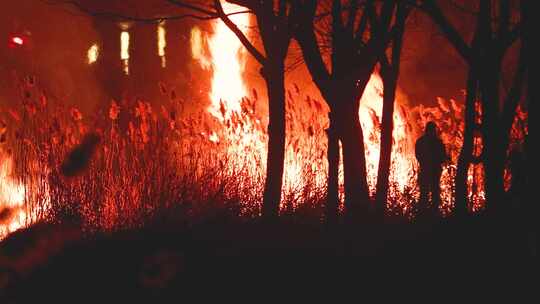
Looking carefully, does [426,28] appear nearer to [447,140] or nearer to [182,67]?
[182,67]

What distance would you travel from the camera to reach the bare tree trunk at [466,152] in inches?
269

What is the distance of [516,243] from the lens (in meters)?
6.41

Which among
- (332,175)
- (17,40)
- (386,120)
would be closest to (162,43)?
(17,40)

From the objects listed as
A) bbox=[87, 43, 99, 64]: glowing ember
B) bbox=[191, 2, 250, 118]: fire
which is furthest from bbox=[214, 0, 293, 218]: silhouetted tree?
bbox=[87, 43, 99, 64]: glowing ember

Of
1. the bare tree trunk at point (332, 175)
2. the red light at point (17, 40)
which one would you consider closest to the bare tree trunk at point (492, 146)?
the bare tree trunk at point (332, 175)

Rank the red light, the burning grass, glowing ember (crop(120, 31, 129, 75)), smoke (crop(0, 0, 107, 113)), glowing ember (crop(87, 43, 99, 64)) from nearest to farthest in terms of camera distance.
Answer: the burning grass, the red light, smoke (crop(0, 0, 107, 113)), glowing ember (crop(120, 31, 129, 75)), glowing ember (crop(87, 43, 99, 64))

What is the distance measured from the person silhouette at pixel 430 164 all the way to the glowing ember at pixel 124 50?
1212cm

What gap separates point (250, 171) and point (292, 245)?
7.76ft

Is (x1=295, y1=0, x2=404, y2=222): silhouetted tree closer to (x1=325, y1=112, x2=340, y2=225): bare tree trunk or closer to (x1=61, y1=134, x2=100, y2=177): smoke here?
(x1=325, y1=112, x2=340, y2=225): bare tree trunk

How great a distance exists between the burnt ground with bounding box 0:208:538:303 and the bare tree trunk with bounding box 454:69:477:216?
27 centimetres

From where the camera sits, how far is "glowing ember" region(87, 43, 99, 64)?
67.5 feet

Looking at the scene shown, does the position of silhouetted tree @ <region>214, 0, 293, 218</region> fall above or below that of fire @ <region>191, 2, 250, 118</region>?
below

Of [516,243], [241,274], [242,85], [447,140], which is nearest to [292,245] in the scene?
[241,274]

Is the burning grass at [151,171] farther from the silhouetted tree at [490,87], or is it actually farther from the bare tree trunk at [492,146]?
the bare tree trunk at [492,146]
